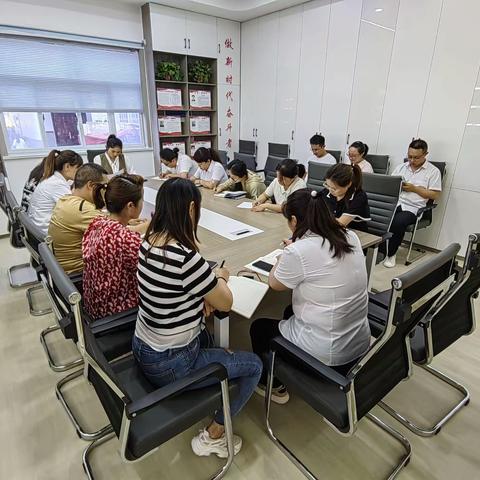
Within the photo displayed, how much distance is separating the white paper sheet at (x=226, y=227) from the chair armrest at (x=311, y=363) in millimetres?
961

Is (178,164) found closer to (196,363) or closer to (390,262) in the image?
(390,262)

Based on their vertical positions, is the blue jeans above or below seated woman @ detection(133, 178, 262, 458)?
below

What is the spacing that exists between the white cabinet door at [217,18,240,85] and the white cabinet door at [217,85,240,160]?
0.13 metres

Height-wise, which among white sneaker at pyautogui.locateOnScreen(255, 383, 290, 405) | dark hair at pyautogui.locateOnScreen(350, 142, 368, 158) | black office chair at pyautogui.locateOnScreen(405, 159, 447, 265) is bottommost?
white sneaker at pyautogui.locateOnScreen(255, 383, 290, 405)

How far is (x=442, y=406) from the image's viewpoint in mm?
1705

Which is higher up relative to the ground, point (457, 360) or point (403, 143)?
point (403, 143)

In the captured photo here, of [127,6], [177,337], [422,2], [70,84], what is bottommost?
[177,337]

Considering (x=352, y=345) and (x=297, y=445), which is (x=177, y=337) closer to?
(x=352, y=345)

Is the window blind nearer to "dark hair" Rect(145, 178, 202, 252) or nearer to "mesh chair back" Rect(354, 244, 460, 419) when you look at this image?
"dark hair" Rect(145, 178, 202, 252)

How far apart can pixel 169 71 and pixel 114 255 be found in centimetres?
418

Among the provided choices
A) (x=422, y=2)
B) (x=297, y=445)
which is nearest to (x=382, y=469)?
(x=297, y=445)

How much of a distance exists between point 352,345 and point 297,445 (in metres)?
0.60

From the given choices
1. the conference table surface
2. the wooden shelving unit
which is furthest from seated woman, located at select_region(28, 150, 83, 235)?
the wooden shelving unit

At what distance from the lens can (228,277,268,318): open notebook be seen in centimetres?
132
